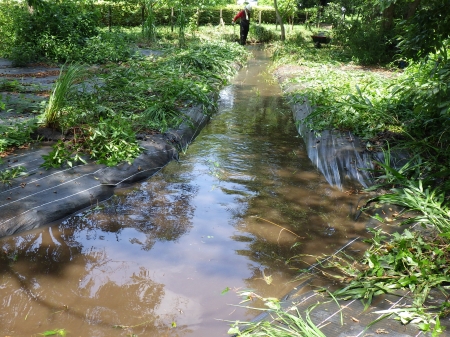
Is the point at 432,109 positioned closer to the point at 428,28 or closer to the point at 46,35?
the point at 428,28

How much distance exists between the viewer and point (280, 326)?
247 centimetres

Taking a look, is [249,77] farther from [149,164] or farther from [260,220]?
[260,220]

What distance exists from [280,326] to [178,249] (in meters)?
1.39

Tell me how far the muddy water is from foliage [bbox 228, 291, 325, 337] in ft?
0.89

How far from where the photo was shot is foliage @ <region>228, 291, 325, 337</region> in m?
2.38

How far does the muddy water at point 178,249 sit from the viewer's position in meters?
2.85

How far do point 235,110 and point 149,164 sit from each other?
3.60 m

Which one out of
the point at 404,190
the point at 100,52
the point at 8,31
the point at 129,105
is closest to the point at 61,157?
the point at 129,105

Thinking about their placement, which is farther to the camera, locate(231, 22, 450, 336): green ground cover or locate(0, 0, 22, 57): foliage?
locate(0, 0, 22, 57): foliage

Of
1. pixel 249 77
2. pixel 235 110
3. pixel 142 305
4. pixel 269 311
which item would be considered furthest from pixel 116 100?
pixel 249 77

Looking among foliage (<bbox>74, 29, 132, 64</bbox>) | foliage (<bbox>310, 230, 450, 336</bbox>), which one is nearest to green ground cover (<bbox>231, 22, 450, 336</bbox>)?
foliage (<bbox>310, 230, 450, 336</bbox>)

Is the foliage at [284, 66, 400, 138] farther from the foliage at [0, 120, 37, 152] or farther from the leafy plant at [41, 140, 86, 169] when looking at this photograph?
the foliage at [0, 120, 37, 152]

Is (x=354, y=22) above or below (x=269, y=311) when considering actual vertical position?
above

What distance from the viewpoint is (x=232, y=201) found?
4.57 meters
